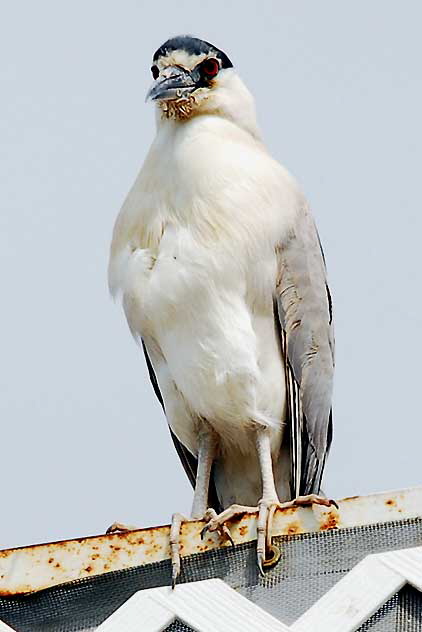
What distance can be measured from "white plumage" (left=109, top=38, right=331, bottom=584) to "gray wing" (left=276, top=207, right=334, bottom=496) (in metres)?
0.02

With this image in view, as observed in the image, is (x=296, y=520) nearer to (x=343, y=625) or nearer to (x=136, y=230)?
(x=343, y=625)

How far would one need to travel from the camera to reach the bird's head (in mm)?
4035

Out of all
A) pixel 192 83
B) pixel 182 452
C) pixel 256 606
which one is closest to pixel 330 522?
pixel 256 606

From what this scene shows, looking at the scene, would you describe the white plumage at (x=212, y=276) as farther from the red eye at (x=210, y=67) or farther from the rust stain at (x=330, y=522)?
the rust stain at (x=330, y=522)

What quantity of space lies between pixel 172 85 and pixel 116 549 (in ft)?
6.47

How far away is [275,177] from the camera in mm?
3941

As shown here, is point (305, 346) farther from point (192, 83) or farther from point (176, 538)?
point (176, 538)

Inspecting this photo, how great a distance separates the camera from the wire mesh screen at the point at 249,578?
6.81 ft

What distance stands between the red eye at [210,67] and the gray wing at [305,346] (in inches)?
21.0

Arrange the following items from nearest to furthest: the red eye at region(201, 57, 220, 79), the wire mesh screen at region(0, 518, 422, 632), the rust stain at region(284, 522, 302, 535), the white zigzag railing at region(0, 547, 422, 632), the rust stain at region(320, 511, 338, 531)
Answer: the white zigzag railing at region(0, 547, 422, 632), the wire mesh screen at region(0, 518, 422, 632), the rust stain at region(320, 511, 338, 531), the rust stain at region(284, 522, 302, 535), the red eye at region(201, 57, 220, 79)

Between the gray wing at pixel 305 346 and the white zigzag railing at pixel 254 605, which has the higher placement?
the white zigzag railing at pixel 254 605

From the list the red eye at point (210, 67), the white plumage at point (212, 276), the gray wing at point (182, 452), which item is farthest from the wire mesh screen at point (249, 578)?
the red eye at point (210, 67)

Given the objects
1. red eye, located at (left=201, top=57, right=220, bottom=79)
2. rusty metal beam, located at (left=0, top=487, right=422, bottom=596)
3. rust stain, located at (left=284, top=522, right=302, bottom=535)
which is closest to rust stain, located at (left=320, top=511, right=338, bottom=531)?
rusty metal beam, located at (left=0, top=487, right=422, bottom=596)

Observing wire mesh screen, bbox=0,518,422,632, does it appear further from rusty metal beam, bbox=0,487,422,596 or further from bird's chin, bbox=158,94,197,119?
bird's chin, bbox=158,94,197,119
